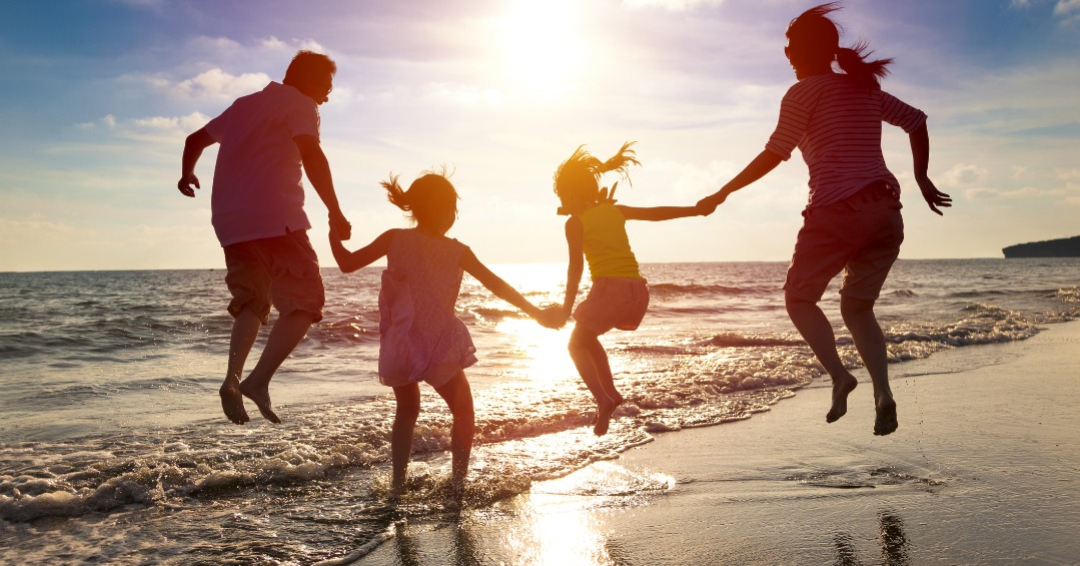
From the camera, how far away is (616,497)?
4.46 meters

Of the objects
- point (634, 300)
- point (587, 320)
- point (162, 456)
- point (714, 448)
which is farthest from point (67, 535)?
point (714, 448)

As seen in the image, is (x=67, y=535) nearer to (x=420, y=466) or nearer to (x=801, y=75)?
(x=420, y=466)

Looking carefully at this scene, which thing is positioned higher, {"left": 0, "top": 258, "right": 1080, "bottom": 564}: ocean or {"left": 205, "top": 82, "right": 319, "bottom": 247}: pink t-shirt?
{"left": 205, "top": 82, "right": 319, "bottom": 247}: pink t-shirt

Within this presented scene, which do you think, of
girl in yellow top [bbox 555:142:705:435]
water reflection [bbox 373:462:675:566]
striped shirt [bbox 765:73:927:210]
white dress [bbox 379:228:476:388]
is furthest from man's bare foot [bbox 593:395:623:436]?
striped shirt [bbox 765:73:927:210]

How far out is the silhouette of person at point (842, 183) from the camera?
4.41m

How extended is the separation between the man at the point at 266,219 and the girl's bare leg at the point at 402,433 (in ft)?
2.42

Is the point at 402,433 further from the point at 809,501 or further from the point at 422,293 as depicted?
the point at 809,501

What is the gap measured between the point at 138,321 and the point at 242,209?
1634 cm

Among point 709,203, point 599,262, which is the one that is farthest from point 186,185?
point 709,203

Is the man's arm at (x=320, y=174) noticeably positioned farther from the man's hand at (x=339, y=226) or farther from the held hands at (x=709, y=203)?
the held hands at (x=709, y=203)

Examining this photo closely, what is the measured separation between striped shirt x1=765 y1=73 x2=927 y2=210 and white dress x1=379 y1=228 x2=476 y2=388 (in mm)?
2115

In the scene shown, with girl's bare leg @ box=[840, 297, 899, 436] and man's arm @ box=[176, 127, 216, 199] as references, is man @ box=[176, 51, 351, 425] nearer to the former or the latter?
man's arm @ box=[176, 127, 216, 199]

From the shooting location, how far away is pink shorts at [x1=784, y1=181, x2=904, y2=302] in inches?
173

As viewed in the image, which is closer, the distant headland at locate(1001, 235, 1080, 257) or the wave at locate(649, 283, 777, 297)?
the wave at locate(649, 283, 777, 297)
